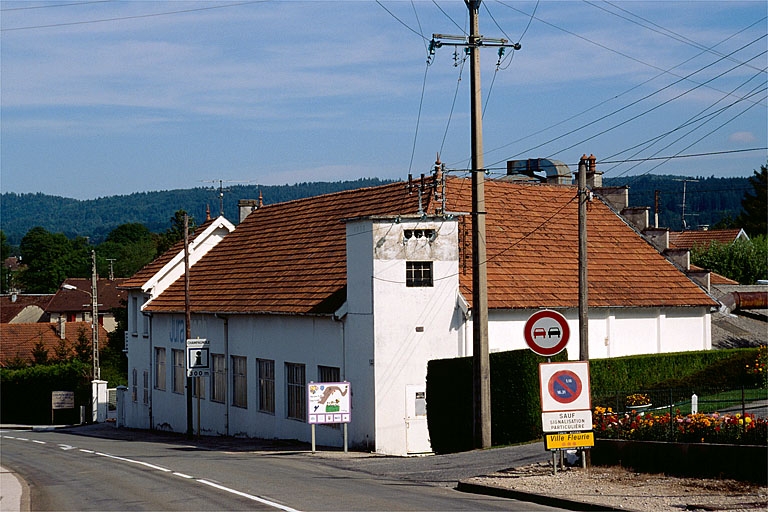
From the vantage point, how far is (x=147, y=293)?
153 feet

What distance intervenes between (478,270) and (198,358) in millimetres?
15551

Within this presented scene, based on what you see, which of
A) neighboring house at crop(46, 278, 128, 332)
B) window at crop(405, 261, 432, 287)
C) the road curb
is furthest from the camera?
neighboring house at crop(46, 278, 128, 332)

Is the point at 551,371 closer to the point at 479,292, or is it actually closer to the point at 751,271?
the point at 479,292

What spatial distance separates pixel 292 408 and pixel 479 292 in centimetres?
1137

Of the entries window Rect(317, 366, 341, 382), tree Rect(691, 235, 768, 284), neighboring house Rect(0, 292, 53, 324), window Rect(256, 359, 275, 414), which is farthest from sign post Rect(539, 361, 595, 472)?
neighboring house Rect(0, 292, 53, 324)

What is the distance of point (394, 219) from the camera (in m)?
28.8

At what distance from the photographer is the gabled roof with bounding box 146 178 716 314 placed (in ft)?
108

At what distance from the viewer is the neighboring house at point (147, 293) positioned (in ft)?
153

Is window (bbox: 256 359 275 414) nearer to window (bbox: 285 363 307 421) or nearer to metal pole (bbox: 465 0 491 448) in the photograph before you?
window (bbox: 285 363 307 421)

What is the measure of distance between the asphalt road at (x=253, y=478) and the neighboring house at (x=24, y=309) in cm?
8575

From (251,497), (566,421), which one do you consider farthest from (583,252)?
(251,497)

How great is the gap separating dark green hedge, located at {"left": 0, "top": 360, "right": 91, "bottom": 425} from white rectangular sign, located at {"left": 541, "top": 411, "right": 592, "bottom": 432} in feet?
170

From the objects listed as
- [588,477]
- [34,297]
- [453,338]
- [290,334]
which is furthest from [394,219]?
[34,297]

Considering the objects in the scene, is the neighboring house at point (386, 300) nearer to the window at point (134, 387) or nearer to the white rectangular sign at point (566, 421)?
the window at point (134, 387)
